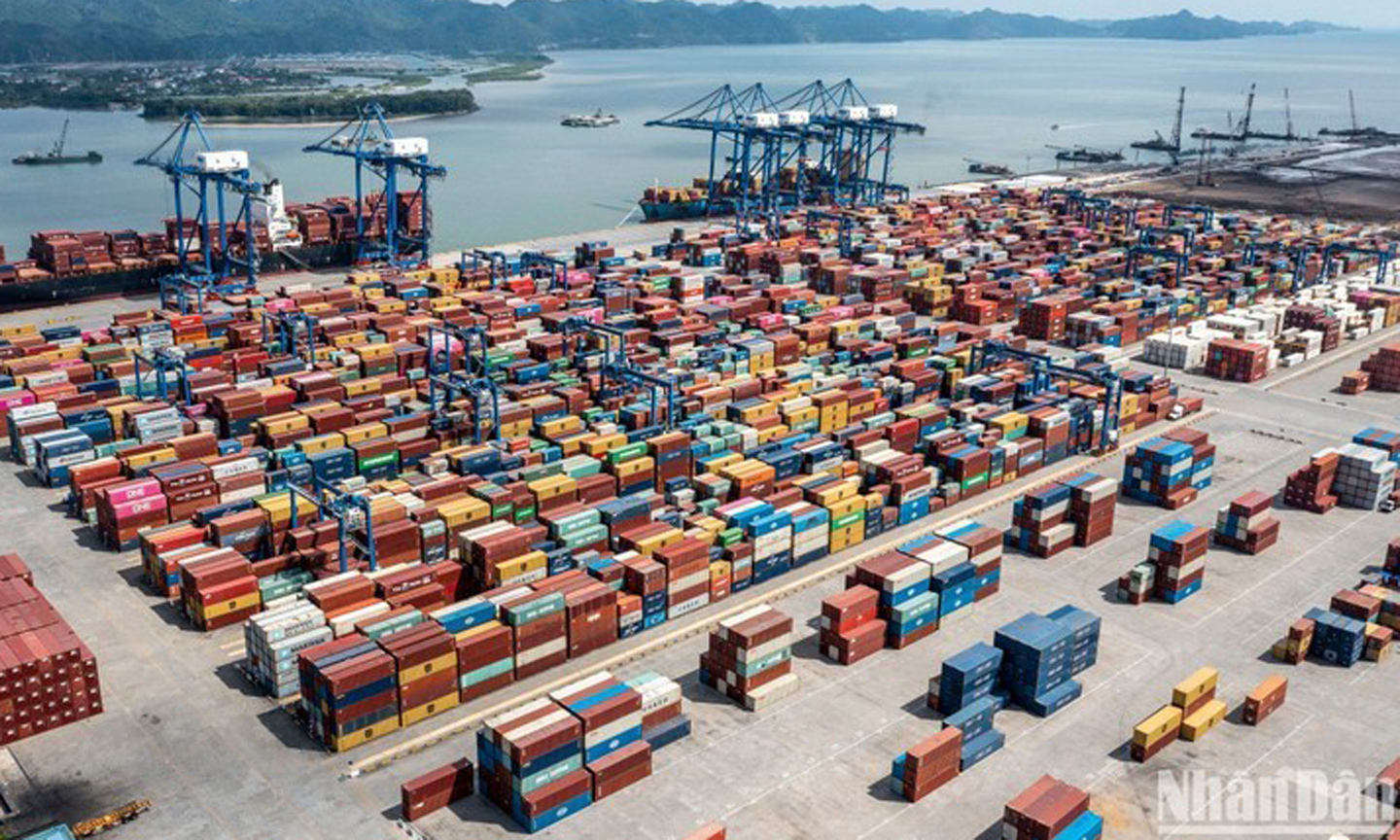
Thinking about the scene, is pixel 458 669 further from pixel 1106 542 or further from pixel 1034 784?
pixel 1106 542

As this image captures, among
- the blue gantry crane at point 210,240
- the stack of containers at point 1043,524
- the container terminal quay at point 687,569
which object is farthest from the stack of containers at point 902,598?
the blue gantry crane at point 210,240

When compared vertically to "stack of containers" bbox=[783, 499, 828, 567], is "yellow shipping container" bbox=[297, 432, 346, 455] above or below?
above

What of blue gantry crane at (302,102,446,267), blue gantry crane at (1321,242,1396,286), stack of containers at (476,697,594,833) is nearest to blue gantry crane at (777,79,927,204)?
blue gantry crane at (302,102,446,267)

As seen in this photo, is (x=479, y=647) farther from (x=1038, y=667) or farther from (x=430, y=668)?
(x=1038, y=667)

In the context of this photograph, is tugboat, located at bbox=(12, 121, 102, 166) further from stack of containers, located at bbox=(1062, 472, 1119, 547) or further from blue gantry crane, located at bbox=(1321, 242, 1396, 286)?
stack of containers, located at bbox=(1062, 472, 1119, 547)

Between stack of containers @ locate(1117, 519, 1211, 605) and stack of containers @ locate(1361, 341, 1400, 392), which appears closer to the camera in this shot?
stack of containers @ locate(1117, 519, 1211, 605)

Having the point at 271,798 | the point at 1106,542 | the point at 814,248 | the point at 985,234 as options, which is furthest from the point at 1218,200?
the point at 271,798

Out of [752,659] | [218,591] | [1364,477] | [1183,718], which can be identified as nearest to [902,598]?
[752,659]
